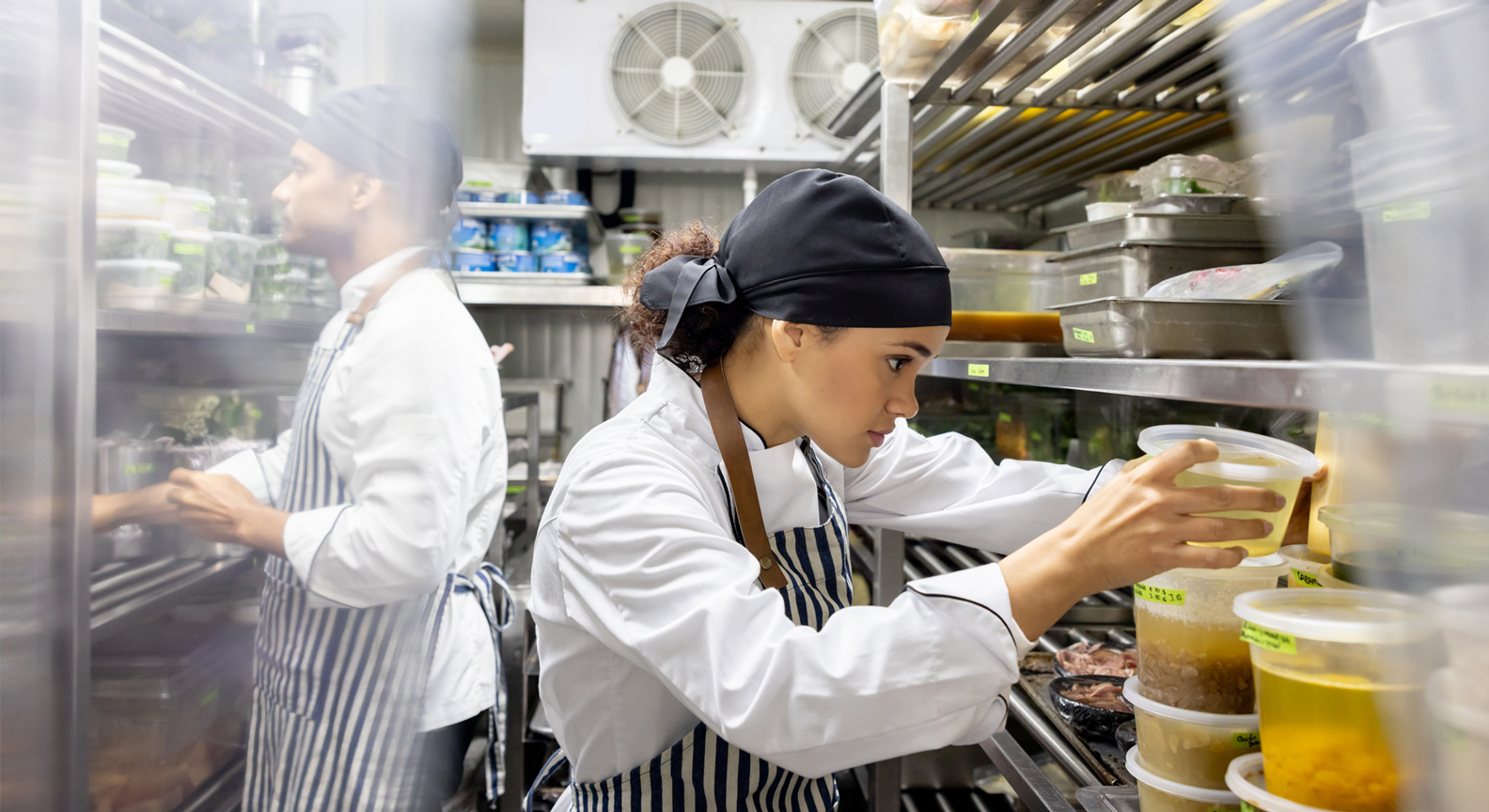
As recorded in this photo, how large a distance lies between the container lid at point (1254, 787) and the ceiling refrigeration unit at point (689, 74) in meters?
2.76

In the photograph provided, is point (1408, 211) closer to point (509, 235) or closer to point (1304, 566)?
point (1304, 566)

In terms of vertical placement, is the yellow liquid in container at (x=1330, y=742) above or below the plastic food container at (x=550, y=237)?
below

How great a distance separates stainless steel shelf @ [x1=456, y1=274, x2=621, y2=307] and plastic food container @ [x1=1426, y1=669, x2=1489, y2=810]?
2823mm

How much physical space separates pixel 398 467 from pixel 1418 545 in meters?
1.62

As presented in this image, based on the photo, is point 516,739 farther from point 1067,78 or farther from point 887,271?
point 1067,78

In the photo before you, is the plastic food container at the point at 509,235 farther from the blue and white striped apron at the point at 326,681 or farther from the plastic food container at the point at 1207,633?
the plastic food container at the point at 1207,633

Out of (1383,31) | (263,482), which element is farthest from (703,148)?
(1383,31)

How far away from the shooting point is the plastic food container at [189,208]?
1.28m

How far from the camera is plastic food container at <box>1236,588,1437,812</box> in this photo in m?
0.57

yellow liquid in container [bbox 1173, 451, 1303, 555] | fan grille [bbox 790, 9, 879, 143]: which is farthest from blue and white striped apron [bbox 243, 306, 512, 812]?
fan grille [bbox 790, 9, 879, 143]

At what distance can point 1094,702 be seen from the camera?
124cm

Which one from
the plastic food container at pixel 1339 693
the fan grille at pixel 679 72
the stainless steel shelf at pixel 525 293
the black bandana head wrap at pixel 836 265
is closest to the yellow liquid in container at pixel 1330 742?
the plastic food container at pixel 1339 693

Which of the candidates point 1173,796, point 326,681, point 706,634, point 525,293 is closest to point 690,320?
point 706,634

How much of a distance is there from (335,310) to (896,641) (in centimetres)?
141
